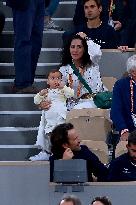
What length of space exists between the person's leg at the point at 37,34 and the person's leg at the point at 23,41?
0.14 m

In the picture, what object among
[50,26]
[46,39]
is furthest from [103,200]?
[50,26]

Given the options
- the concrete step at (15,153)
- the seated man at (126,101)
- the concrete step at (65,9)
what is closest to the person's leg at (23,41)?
the concrete step at (15,153)

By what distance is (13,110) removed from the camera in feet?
37.0

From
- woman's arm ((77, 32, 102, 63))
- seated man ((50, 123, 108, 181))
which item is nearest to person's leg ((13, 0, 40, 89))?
woman's arm ((77, 32, 102, 63))

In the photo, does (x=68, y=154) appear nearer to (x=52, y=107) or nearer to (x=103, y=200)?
(x=103, y=200)

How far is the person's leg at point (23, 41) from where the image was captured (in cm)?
1080

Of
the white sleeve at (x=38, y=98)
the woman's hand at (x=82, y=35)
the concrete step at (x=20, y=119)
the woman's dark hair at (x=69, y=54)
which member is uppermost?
the woman's hand at (x=82, y=35)

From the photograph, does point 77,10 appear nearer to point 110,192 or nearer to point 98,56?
point 98,56

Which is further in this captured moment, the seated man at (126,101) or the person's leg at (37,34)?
the person's leg at (37,34)

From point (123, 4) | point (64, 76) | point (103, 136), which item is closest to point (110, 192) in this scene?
point (103, 136)

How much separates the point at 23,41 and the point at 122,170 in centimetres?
272

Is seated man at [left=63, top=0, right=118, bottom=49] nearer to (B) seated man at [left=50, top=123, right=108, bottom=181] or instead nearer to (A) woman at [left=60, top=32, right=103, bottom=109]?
(A) woman at [left=60, top=32, right=103, bottom=109]

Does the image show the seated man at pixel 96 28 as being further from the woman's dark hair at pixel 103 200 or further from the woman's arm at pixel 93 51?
the woman's dark hair at pixel 103 200

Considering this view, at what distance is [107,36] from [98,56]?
1.93ft
